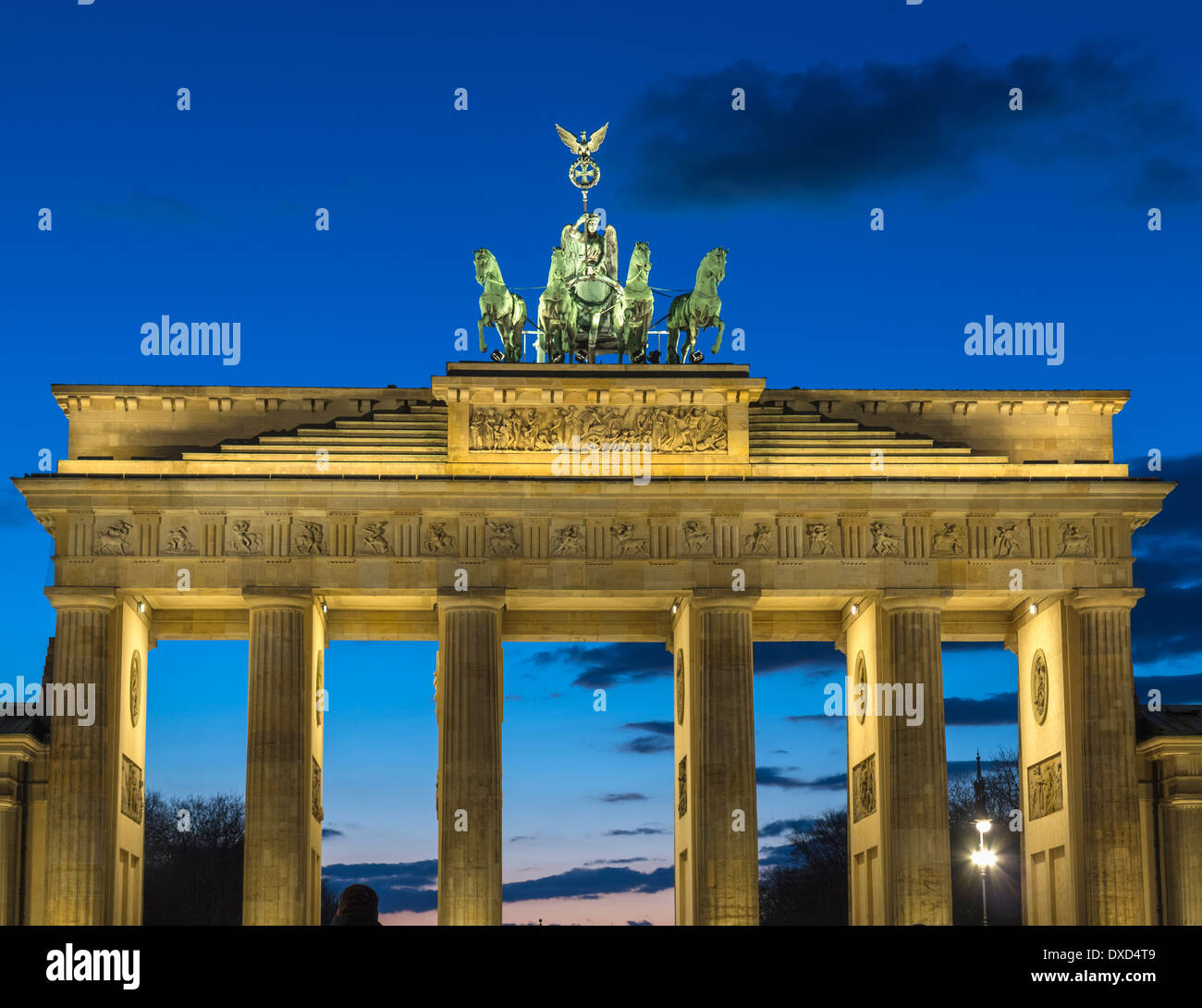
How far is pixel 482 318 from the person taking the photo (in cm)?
5206

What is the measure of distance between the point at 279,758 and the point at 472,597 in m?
6.58

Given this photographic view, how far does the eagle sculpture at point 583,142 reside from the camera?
5419 centimetres

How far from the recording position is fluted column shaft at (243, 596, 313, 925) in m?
46.8

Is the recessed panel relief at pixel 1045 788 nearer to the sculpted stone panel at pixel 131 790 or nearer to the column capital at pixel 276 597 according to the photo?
the column capital at pixel 276 597

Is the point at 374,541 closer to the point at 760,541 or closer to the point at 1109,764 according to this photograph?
the point at 760,541

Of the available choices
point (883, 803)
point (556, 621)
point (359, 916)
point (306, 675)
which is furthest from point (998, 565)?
point (359, 916)

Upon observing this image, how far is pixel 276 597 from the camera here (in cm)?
4838

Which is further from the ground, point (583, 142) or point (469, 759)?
point (583, 142)

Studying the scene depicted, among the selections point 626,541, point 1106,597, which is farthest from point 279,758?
point 1106,597

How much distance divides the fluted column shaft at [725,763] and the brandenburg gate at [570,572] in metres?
0.08

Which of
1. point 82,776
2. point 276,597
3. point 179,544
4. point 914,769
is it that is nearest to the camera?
point 82,776

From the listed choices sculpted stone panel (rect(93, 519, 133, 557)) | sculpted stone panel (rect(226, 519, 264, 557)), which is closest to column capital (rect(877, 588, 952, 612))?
sculpted stone panel (rect(226, 519, 264, 557))

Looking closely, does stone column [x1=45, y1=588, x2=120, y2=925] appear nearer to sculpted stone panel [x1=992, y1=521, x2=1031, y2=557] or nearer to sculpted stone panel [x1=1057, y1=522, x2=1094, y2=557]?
sculpted stone panel [x1=992, y1=521, x2=1031, y2=557]
